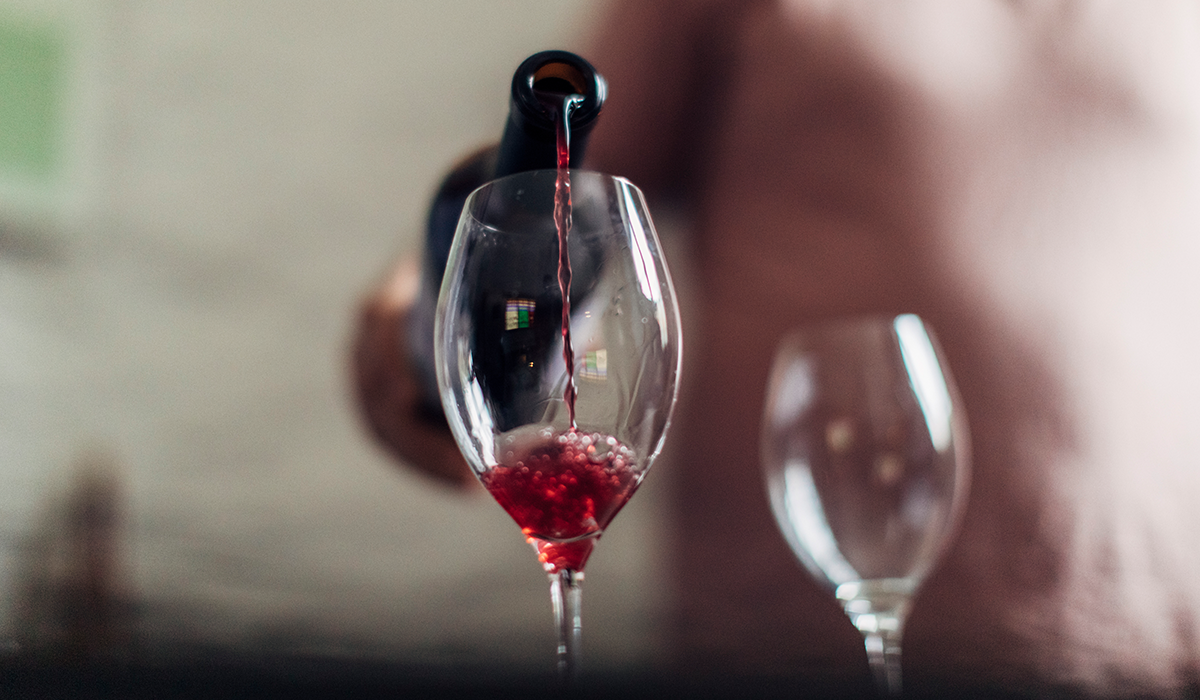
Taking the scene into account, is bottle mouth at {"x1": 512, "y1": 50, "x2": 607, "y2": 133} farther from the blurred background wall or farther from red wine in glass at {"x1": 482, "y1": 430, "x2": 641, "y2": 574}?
the blurred background wall

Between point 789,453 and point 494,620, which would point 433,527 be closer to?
point 494,620

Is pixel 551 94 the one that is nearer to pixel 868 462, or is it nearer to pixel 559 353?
pixel 559 353

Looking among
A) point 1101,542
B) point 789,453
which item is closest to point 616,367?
point 789,453

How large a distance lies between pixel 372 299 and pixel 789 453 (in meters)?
0.31

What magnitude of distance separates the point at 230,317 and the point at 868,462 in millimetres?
433

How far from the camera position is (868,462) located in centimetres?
49

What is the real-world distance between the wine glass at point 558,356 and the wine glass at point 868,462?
25 cm

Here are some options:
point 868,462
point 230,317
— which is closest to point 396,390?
point 230,317

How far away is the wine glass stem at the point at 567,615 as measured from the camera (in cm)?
24

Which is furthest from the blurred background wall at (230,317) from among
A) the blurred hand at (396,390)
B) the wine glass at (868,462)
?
the wine glass at (868,462)

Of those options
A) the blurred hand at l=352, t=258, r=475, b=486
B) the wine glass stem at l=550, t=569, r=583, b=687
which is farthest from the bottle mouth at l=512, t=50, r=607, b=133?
the blurred hand at l=352, t=258, r=475, b=486

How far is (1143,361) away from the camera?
817mm

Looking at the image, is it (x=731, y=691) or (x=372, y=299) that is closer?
(x=731, y=691)

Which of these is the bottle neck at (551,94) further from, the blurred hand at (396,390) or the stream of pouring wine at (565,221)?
the blurred hand at (396,390)
